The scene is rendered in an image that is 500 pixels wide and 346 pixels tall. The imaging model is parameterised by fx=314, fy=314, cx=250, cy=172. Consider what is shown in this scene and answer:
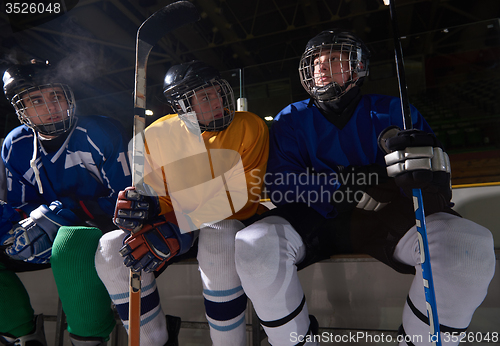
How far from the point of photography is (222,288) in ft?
3.02

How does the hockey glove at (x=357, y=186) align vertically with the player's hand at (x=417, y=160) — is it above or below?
below

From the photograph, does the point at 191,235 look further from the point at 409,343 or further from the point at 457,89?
the point at 457,89

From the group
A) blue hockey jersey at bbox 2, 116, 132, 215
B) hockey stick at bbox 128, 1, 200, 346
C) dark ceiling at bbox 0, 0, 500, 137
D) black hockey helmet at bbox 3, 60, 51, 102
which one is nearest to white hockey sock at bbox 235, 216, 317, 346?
hockey stick at bbox 128, 1, 200, 346

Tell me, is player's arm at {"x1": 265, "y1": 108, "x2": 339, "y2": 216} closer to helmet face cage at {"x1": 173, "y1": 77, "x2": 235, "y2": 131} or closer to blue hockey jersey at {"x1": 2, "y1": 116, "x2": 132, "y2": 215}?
helmet face cage at {"x1": 173, "y1": 77, "x2": 235, "y2": 131}

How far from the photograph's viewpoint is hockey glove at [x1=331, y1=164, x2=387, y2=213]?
942mm

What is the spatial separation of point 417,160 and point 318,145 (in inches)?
15.5

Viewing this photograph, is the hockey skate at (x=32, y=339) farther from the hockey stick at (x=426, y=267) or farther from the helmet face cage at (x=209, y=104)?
the hockey stick at (x=426, y=267)

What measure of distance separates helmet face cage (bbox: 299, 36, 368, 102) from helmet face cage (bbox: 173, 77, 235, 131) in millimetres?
292

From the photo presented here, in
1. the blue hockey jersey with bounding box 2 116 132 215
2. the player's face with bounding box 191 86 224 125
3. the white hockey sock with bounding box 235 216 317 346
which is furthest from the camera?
the blue hockey jersey with bounding box 2 116 132 215

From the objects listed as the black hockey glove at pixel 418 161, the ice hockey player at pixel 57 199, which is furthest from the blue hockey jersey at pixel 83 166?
the black hockey glove at pixel 418 161

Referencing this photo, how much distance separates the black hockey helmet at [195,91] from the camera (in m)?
1.11

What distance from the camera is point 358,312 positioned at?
1375 millimetres

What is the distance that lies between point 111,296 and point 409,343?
2.83 ft

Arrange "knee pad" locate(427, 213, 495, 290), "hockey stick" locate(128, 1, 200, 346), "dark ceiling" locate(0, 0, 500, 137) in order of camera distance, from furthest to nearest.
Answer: "dark ceiling" locate(0, 0, 500, 137)
"hockey stick" locate(128, 1, 200, 346)
"knee pad" locate(427, 213, 495, 290)
